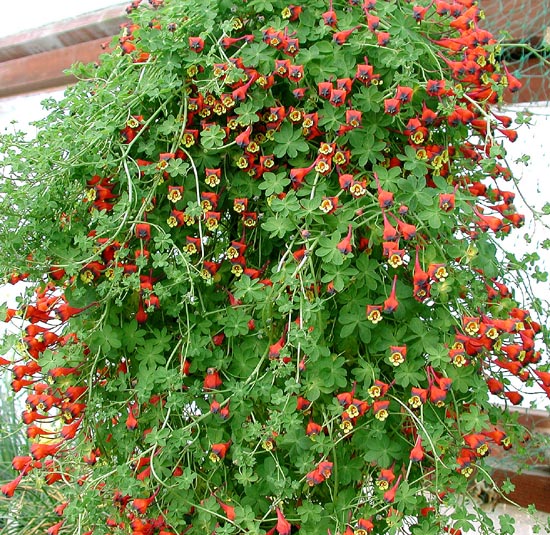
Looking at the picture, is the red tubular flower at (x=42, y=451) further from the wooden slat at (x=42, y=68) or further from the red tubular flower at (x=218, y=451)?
the wooden slat at (x=42, y=68)

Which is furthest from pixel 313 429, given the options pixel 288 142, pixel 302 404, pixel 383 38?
pixel 383 38

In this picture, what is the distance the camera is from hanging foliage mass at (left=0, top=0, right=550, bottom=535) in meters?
0.88

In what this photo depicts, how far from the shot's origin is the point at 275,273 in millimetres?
896

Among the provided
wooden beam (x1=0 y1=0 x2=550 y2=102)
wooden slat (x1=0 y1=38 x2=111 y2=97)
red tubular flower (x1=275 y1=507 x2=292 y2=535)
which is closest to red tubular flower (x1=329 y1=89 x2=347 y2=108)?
red tubular flower (x1=275 y1=507 x2=292 y2=535)

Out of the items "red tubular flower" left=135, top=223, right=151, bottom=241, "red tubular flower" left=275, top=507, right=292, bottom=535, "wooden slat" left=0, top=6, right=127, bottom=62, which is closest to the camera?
"red tubular flower" left=275, top=507, right=292, bottom=535

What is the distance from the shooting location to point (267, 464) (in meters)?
0.90

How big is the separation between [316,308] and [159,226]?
271mm

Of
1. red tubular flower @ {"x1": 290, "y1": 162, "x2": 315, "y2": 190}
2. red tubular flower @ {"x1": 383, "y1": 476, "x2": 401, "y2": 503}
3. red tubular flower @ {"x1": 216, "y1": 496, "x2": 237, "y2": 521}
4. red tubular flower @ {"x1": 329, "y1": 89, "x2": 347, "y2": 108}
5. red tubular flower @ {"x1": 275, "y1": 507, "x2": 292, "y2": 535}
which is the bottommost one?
red tubular flower @ {"x1": 216, "y1": 496, "x2": 237, "y2": 521}

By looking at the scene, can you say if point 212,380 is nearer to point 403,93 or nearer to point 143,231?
point 143,231

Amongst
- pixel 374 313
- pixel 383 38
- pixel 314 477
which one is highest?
pixel 383 38

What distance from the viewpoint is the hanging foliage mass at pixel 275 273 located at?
2.87 feet

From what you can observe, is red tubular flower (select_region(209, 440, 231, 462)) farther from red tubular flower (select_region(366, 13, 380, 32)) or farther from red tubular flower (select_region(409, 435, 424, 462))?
red tubular flower (select_region(366, 13, 380, 32))

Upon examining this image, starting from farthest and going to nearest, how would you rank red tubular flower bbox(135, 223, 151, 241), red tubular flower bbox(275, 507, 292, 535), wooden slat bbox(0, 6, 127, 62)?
wooden slat bbox(0, 6, 127, 62), red tubular flower bbox(135, 223, 151, 241), red tubular flower bbox(275, 507, 292, 535)

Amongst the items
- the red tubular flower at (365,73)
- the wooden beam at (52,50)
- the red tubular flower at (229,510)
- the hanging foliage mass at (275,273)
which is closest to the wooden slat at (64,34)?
the wooden beam at (52,50)
